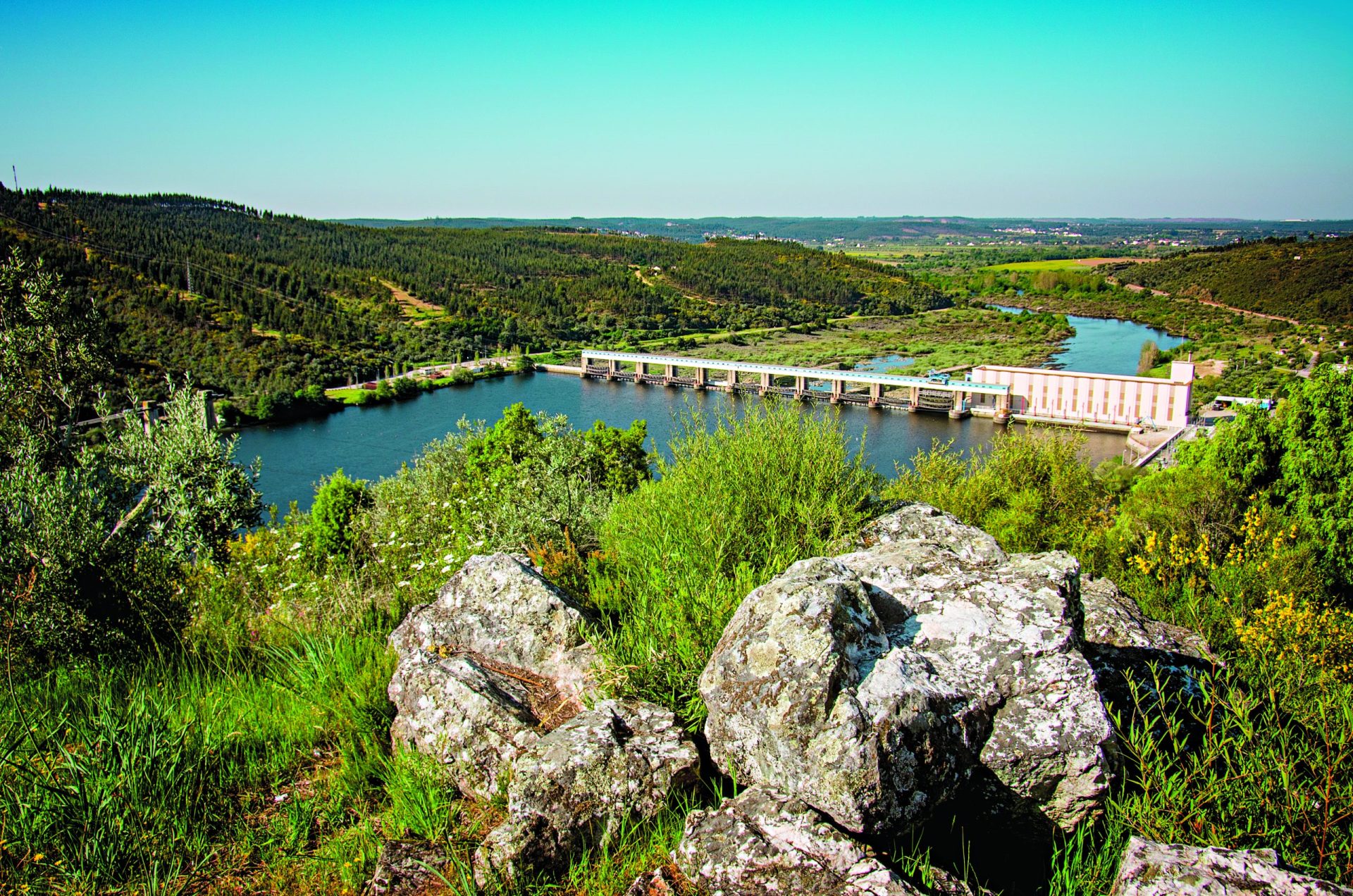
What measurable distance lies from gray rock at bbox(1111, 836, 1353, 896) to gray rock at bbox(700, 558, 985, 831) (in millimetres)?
583

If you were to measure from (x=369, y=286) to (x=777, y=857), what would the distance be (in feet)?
334

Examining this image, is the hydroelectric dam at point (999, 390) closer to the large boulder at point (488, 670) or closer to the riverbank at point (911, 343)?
the riverbank at point (911, 343)

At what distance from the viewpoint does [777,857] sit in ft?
8.39

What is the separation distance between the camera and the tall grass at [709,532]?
3637 millimetres

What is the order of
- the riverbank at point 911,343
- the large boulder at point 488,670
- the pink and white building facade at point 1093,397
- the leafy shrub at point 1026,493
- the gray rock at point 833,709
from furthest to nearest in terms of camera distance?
1. the riverbank at point 911,343
2. the pink and white building facade at point 1093,397
3. the leafy shrub at point 1026,493
4. the large boulder at point 488,670
5. the gray rock at point 833,709

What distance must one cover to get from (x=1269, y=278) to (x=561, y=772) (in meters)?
112

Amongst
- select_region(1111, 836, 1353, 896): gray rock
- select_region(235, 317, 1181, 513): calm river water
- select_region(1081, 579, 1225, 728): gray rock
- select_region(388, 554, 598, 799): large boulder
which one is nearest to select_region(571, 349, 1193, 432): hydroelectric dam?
select_region(235, 317, 1181, 513): calm river water

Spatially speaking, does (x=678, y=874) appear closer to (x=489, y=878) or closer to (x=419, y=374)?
(x=489, y=878)

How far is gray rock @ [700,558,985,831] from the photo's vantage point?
2.62 m

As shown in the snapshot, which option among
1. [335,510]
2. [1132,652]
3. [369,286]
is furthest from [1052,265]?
[1132,652]

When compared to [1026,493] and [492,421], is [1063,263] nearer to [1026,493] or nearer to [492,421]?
[492,421]

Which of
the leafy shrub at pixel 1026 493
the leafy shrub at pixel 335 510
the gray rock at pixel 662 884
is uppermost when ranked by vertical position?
the gray rock at pixel 662 884

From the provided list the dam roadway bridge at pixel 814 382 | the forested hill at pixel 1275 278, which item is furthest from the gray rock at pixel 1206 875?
the forested hill at pixel 1275 278

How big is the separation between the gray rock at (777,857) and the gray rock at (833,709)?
0.09 meters
